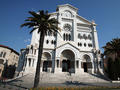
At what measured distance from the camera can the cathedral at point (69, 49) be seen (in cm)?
2850

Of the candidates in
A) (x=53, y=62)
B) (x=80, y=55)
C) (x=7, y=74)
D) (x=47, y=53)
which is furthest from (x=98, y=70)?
(x=7, y=74)

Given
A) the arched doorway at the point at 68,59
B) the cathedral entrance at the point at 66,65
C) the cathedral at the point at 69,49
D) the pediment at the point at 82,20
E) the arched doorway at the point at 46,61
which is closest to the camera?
the cathedral at the point at 69,49

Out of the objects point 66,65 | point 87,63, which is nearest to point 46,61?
point 66,65

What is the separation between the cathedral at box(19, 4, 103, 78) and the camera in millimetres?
28500

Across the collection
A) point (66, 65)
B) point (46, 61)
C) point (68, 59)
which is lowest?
point (66, 65)

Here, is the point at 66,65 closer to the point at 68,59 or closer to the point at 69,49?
the point at 68,59

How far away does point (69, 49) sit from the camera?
30.2 metres

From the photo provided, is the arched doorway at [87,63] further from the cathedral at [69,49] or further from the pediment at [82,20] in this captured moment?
the pediment at [82,20]

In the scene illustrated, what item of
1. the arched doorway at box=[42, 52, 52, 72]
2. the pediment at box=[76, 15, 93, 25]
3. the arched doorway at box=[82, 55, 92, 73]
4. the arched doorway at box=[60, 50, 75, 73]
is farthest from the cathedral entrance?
the pediment at box=[76, 15, 93, 25]

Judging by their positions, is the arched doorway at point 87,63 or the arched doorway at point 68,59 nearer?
the arched doorway at point 68,59

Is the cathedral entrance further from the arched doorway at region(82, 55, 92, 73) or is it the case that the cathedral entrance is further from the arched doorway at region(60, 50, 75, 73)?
the arched doorway at region(82, 55, 92, 73)

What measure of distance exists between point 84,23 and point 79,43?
9467 mm

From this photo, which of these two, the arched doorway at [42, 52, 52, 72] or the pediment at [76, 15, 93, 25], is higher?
the pediment at [76, 15, 93, 25]

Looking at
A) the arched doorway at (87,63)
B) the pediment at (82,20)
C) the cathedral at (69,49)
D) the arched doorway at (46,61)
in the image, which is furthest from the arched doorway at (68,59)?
the pediment at (82,20)
